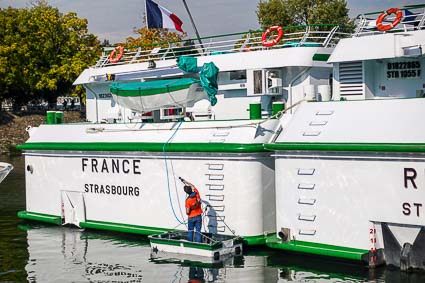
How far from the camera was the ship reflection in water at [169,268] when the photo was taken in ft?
38.8

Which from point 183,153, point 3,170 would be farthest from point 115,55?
point 183,153

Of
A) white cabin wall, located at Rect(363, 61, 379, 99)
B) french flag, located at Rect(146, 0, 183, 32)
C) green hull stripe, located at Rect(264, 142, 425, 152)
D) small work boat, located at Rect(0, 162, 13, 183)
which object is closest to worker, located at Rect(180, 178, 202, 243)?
green hull stripe, located at Rect(264, 142, 425, 152)

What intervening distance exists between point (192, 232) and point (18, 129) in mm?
40759

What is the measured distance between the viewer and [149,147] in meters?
15.1

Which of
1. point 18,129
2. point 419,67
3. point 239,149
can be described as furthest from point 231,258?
point 18,129

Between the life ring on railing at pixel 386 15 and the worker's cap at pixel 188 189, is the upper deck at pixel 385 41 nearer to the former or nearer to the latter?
the life ring on railing at pixel 386 15

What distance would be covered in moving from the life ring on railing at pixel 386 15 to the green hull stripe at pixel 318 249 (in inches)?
186

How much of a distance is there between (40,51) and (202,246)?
46.8 m

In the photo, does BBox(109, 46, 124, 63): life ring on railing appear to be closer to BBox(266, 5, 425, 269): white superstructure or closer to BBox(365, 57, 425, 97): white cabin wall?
BBox(266, 5, 425, 269): white superstructure

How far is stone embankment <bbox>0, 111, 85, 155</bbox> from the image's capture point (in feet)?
159

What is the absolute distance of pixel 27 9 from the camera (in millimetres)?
59906

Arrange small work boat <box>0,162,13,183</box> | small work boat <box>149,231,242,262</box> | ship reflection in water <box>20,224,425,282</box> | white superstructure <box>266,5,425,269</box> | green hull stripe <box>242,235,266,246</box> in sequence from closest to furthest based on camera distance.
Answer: white superstructure <box>266,5,425,269</box>, ship reflection in water <box>20,224,425,282</box>, small work boat <box>149,231,242,262</box>, green hull stripe <box>242,235,266,246</box>, small work boat <box>0,162,13,183</box>

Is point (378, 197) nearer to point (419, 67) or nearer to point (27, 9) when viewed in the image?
point (419, 67)

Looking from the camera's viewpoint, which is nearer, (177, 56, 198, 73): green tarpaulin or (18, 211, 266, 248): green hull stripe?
(18, 211, 266, 248): green hull stripe
